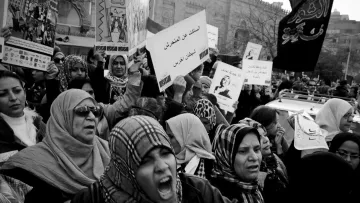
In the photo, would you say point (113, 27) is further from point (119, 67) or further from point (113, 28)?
point (119, 67)

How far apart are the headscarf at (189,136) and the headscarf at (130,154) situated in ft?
3.90

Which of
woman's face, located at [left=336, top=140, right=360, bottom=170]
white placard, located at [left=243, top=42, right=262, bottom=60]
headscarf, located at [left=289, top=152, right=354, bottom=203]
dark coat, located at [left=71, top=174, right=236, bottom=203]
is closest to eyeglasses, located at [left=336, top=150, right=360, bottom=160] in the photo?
woman's face, located at [left=336, top=140, right=360, bottom=170]

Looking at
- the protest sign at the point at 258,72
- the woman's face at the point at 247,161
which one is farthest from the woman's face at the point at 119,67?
the protest sign at the point at 258,72

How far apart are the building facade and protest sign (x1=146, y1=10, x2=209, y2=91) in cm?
2515

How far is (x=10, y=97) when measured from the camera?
2.98m

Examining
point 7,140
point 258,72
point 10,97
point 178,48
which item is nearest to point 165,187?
point 7,140

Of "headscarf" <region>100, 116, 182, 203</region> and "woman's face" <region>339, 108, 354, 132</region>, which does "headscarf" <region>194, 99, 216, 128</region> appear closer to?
"woman's face" <region>339, 108, 354, 132</region>

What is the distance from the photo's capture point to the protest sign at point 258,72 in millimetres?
7790

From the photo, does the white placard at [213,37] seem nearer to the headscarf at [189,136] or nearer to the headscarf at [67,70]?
the headscarf at [67,70]

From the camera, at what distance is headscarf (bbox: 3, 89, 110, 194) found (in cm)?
248

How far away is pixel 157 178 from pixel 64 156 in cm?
103

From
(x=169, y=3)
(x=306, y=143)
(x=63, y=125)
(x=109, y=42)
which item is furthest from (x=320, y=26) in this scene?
(x=169, y=3)

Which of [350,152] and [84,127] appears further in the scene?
[350,152]

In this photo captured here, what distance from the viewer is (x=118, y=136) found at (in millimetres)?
1912
